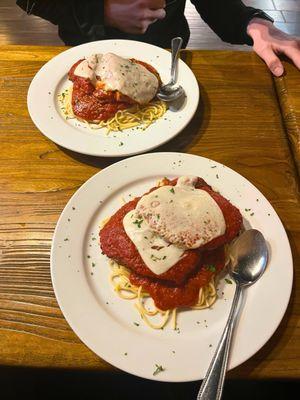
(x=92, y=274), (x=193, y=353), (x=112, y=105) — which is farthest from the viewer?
(x=112, y=105)

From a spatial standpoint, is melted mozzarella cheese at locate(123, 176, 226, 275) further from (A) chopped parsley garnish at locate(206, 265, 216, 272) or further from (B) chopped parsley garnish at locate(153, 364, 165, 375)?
(B) chopped parsley garnish at locate(153, 364, 165, 375)

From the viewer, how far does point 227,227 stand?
1372 millimetres

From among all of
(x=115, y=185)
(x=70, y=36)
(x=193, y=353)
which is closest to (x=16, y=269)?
(x=115, y=185)

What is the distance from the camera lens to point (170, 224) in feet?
4.27

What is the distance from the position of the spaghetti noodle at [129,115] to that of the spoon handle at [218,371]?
0.96 meters

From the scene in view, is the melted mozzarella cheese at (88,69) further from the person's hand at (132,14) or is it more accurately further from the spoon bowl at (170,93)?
the person's hand at (132,14)

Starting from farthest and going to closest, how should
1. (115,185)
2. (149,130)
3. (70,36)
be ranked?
(70,36) < (149,130) < (115,185)

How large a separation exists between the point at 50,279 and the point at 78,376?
81 centimetres

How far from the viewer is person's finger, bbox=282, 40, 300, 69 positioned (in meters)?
2.12

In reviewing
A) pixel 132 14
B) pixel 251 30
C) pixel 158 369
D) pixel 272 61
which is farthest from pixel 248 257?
pixel 132 14

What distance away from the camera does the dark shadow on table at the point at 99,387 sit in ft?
6.26

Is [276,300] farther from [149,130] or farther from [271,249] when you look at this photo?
[149,130]

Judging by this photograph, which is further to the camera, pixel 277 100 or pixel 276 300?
pixel 277 100

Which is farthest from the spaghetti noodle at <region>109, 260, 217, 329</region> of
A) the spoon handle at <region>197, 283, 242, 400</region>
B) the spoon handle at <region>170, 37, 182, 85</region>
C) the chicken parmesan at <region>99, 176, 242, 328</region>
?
the spoon handle at <region>170, 37, 182, 85</region>
